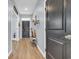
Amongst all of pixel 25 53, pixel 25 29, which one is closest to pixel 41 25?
pixel 25 53

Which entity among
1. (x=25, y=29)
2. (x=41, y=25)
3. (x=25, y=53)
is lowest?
(x=25, y=53)

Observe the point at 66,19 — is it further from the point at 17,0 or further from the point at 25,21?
the point at 25,21

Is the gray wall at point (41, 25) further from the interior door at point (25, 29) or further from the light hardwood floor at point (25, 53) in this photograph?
the interior door at point (25, 29)

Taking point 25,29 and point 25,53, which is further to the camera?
point 25,29

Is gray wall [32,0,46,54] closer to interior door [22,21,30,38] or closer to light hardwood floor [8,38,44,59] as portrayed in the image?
light hardwood floor [8,38,44,59]

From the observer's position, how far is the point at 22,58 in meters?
4.98

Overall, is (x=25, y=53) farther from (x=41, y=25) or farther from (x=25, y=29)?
(x=25, y=29)

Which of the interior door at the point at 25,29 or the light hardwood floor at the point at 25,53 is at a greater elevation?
the interior door at the point at 25,29

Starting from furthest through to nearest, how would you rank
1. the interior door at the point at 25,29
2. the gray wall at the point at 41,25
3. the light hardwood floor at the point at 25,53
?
the interior door at the point at 25,29
the light hardwood floor at the point at 25,53
the gray wall at the point at 41,25

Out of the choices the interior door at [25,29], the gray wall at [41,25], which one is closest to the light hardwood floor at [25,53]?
the gray wall at [41,25]

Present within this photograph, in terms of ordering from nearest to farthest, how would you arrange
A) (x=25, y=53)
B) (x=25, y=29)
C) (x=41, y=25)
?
(x=41, y=25), (x=25, y=53), (x=25, y=29)

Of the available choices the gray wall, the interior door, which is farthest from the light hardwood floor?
the interior door
